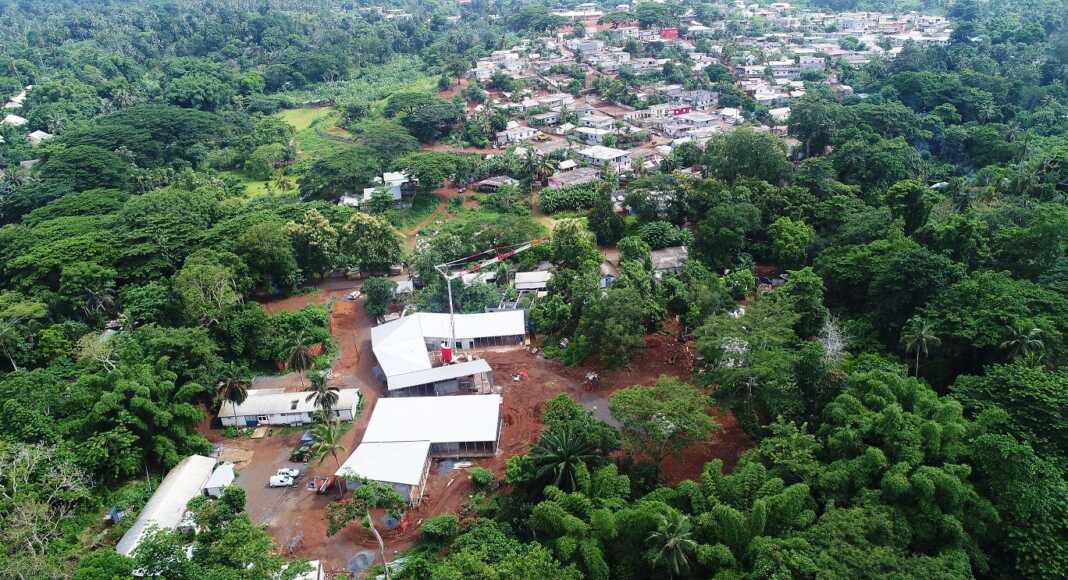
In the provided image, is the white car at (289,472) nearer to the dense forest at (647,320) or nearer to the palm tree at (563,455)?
the dense forest at (647,320)

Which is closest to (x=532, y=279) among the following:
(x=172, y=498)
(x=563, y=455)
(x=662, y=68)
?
(x=563, y=455)

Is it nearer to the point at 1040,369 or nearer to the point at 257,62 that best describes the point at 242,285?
the point at 1040,369

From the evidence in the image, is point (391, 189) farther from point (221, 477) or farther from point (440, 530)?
point (440, 530)

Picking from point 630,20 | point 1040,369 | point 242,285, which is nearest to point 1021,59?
point 630,20

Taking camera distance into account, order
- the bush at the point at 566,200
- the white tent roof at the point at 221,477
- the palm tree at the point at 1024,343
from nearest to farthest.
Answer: the palm tree at the point at 1024,343 → the white tent roof at the point at 221,477 → the bush at the point at 566,200

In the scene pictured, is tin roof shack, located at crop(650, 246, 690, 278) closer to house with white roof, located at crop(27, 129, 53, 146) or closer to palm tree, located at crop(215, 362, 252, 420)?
palm tree, located at crop(215, 362, 252, 420)

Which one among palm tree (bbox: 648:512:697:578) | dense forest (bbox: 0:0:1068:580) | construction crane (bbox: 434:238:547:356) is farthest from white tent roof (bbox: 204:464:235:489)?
construction crane (bbox: 434:238:547:356)

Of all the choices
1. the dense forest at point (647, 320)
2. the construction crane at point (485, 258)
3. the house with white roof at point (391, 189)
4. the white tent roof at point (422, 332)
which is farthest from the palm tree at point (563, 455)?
the house with white roof at point (391, 189)
